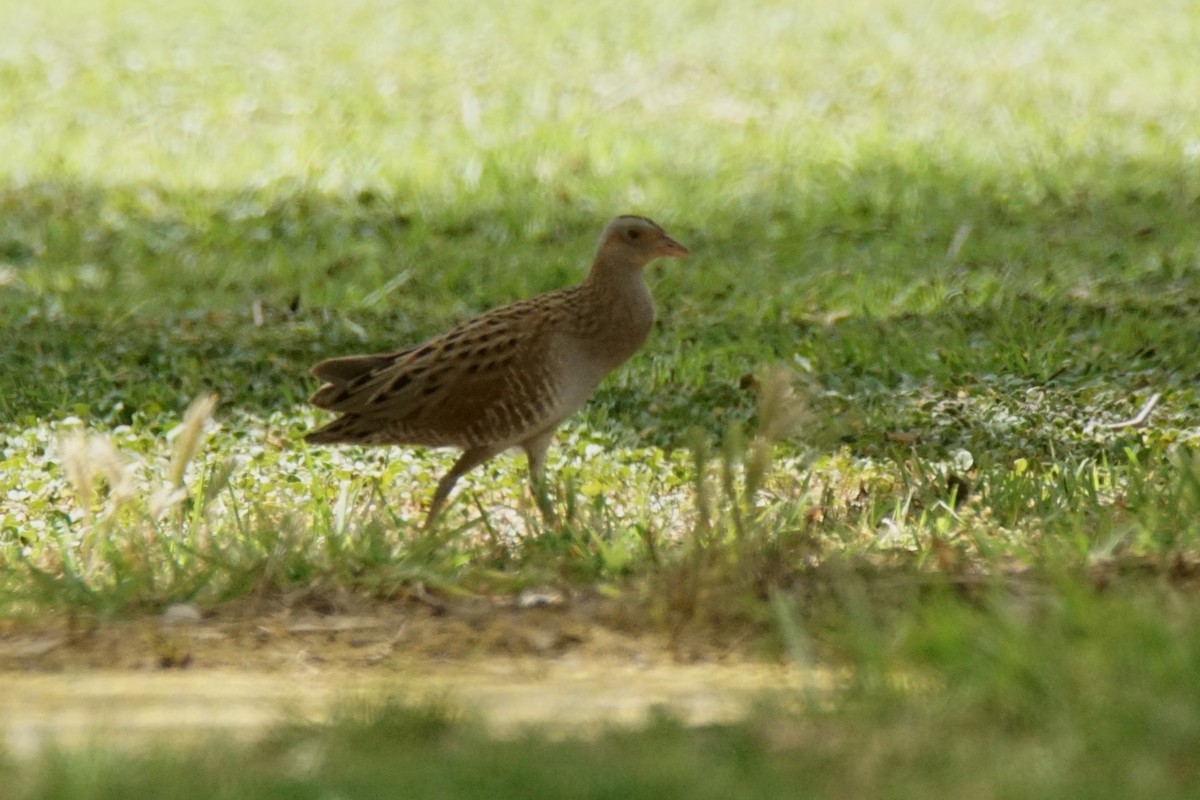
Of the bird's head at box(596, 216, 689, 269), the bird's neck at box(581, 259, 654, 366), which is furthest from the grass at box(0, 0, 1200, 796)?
the bird's head at box(596, 216, 689, 269)

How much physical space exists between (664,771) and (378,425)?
307 centimetres

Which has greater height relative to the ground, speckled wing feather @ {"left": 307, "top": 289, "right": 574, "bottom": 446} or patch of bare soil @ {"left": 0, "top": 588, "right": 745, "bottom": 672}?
speckled wing feather @ {"left": 307, "top": 289, "right": 574, "bottom": 446}

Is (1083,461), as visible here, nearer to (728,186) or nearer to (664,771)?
(664,771)

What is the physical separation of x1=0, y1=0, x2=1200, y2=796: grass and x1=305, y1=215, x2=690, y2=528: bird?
24 centimetres

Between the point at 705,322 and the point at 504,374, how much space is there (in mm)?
2400

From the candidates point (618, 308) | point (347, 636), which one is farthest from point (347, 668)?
point (618, 308)

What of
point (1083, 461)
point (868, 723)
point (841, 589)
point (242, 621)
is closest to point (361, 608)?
point (242, 621)

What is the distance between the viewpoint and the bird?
6.07 m

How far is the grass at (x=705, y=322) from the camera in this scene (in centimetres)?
436

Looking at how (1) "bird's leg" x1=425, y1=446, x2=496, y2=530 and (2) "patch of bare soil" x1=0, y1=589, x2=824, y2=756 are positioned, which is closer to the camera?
(2) "patch of bare soil" x1=0, y1=589, x2=824, y2=756

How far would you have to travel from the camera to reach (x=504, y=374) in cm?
606

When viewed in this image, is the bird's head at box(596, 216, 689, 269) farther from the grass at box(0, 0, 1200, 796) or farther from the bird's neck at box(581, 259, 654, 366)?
the grass at box(0, 0, 1200, 796)

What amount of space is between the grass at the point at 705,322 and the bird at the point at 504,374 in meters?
0.24

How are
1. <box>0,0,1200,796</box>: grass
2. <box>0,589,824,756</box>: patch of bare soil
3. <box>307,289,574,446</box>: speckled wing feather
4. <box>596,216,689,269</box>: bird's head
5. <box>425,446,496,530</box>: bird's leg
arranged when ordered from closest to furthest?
1. <box>0,589,824,756</box>: patch of bare soil
2. <box>0,0,1200,796</box>: grass
3. <box>307,289,574,446</box>: speckled wing feather
4. <box>425,446,496,530</box>: bird's leg
5. <box>596,216,689,269</box>: bird's head
